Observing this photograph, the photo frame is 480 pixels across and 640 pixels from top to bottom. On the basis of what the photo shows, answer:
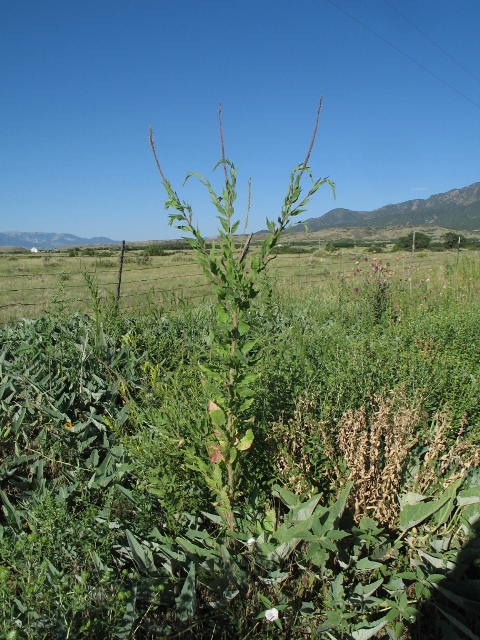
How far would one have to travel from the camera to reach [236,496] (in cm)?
229

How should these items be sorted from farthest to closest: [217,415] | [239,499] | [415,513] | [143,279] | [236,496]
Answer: [143,279]
[239,499]
[236,496]
[415,513]
[217,415]

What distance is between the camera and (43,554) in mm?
1880

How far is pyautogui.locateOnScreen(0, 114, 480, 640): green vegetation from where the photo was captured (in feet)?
5.78

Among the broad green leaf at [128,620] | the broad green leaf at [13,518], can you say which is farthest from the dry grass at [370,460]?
the broad green leaf at [13,518]

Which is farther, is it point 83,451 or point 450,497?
point 83,451

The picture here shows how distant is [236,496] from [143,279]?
44.4 feet

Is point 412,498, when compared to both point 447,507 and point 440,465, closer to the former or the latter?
point 447,507

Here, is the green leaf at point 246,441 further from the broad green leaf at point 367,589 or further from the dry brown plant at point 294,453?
the broad green leaf at point 367,589

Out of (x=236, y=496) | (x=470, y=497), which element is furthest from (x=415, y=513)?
(x=236, y=496)

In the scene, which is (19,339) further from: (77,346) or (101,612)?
(101,612)

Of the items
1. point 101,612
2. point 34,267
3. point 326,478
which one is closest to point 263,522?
point 326,478

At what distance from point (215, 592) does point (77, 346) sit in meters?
2.19

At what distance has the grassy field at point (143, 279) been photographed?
5059 mm

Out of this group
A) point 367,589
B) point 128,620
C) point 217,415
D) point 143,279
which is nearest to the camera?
point 128,620
